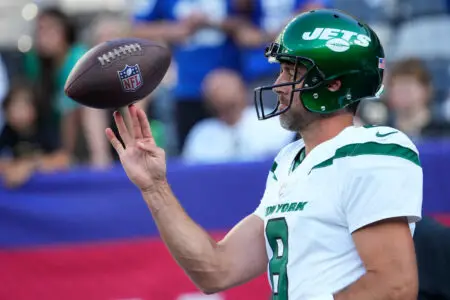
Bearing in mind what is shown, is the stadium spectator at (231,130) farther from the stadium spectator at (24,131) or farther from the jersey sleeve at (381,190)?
the jersey sleeve at (381,190)

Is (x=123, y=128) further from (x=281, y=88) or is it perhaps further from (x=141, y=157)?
(x=281, y=88)

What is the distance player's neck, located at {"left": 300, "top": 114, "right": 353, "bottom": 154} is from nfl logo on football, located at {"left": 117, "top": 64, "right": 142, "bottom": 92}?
569 mm

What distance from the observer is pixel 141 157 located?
3.14 meters

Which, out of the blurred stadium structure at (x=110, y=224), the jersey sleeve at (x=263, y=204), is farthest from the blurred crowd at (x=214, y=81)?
the jersey sleeve at (x=263, y=204)

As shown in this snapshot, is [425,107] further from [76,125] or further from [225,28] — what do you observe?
[76,125]

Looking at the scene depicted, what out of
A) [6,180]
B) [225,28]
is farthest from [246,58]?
[6,180]

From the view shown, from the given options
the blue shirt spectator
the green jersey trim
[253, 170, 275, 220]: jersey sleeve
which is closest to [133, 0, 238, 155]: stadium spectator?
the blue shirt spectator

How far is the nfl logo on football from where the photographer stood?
309 centimetres

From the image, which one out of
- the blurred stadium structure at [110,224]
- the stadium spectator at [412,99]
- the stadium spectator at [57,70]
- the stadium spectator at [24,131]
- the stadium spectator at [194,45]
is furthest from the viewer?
the stadium spectator at [194,45]

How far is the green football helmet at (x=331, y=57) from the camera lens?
290cm

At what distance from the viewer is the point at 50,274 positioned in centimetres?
532

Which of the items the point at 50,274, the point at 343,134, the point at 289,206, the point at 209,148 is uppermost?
the point at 343,134

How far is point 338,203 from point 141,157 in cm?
73

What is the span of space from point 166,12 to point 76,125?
1050 millimetres
